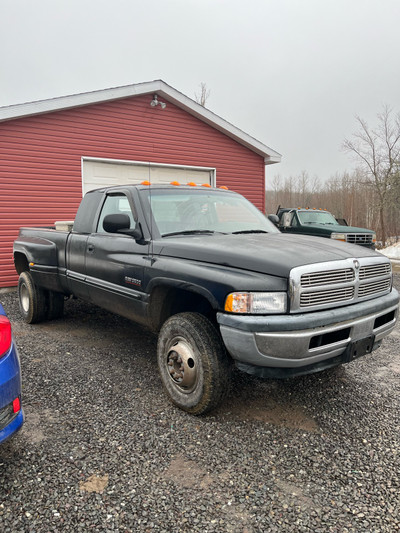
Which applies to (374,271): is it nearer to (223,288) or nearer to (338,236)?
(223,288)

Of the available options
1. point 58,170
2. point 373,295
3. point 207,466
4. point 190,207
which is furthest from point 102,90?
point 207,466

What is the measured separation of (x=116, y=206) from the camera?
4.25 m

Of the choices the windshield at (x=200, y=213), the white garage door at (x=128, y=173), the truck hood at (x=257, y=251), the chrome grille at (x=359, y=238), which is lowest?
the chrome grille at (x=359, y=238)

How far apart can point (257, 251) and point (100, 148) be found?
25.0ft

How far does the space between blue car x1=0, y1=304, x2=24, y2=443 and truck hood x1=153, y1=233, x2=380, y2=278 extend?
4.62ft

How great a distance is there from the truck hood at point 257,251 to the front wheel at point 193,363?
52 centimetres

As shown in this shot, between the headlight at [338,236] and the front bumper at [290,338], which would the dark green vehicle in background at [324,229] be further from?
the front bumper at [290,338]

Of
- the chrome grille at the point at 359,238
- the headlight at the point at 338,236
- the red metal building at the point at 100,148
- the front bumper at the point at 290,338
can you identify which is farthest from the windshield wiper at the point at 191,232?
the chrome grille at the point at 359,238

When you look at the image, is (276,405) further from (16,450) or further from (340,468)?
(16,450)

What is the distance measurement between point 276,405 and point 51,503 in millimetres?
1847

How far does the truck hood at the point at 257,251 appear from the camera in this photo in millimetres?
2646

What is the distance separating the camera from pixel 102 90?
29.6 ft

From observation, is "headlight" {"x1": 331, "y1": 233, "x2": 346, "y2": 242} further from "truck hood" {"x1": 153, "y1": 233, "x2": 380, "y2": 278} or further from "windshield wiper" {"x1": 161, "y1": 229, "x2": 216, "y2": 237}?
"windshield wiper" {"x1": 161, "y1": 229, "x2": 216, "y2": 237}

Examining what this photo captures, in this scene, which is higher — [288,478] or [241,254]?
[241,254]
